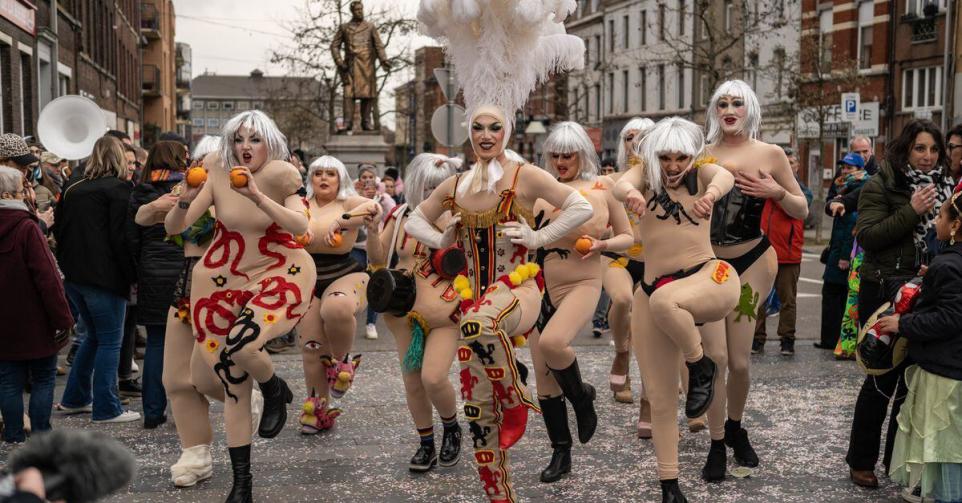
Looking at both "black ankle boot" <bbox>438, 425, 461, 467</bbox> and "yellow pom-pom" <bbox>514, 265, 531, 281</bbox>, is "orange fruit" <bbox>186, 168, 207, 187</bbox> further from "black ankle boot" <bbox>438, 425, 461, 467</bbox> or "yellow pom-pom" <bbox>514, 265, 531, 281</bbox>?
"black ankle boot" <bbox>438, 425, 461, 467</bbox>

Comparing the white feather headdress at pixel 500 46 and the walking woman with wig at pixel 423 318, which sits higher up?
the white feather headdress at pixel 500 46

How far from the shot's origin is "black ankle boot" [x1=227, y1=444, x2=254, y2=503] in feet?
16.9

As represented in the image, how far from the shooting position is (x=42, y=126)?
11.1 meters

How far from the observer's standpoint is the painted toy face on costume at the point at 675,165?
16.7 ft

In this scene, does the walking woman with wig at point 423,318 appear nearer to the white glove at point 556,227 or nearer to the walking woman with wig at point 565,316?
the walking woman with wig at point 565,316

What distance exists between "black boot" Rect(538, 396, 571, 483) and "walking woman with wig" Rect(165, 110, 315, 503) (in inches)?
58.2

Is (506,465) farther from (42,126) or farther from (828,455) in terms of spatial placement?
(42,126)

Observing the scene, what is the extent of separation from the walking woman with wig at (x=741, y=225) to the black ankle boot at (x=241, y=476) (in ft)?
8.13

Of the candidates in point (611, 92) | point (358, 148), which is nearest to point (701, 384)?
point (358, 148)

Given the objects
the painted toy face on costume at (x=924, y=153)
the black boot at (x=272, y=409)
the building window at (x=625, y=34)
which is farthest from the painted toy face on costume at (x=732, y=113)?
Answer: the building window at (x=625, y=34)

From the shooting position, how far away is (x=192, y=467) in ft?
18.1

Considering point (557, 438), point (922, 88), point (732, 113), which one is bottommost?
point (557, 438)

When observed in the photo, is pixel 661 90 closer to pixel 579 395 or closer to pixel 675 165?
pixel 579 395

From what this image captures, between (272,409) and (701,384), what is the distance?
2202 mm
